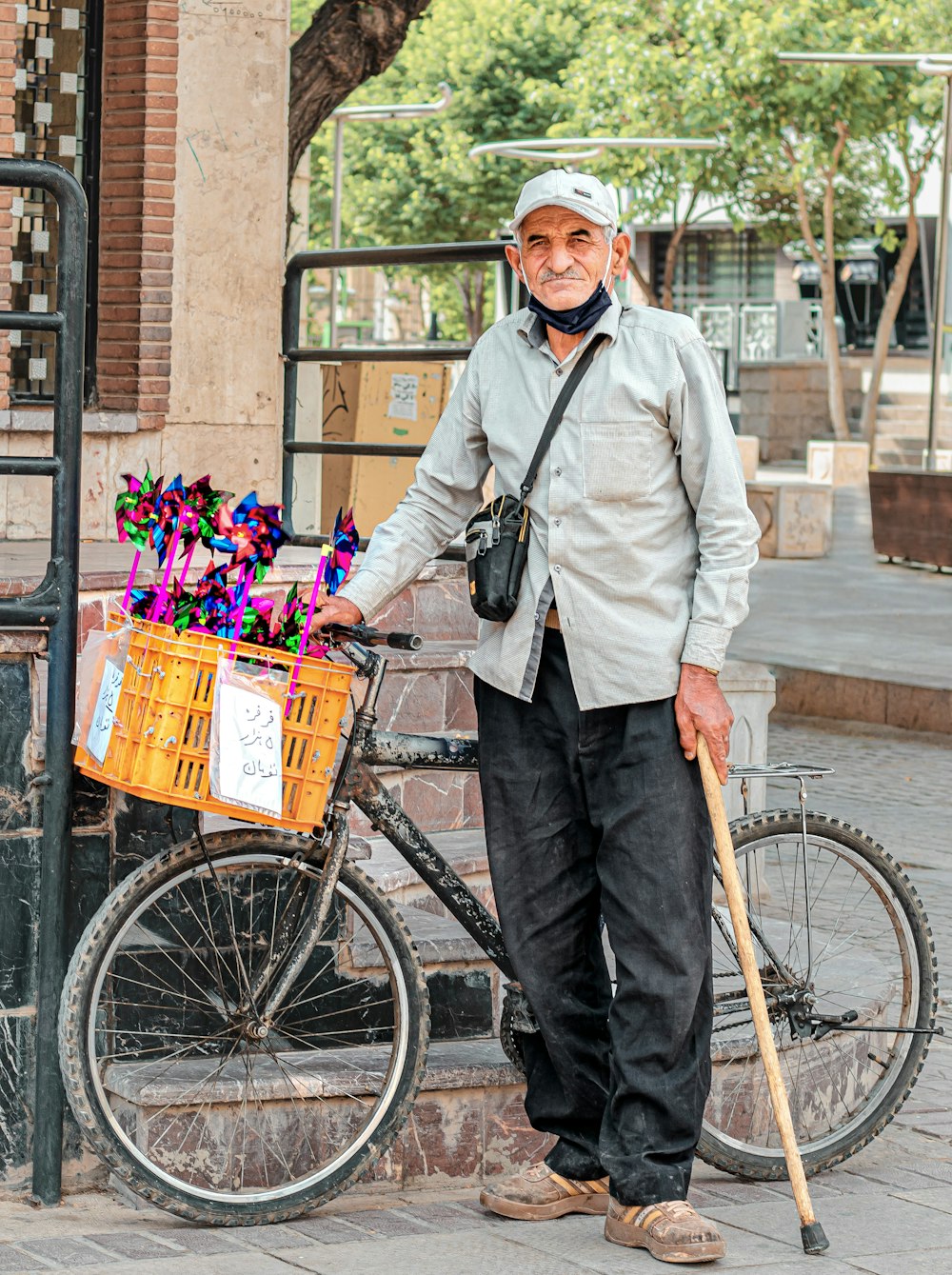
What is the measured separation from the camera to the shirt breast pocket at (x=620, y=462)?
3.83 meters

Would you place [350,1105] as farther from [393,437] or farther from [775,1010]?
[393,437]

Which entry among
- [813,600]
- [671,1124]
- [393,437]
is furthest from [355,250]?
[813,600]

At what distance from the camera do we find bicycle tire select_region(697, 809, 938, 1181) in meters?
4.40

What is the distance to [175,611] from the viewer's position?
12.7ft

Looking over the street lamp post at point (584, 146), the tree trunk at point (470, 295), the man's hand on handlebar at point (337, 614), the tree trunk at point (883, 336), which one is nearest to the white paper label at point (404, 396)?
the man's hand on handlebar at point (337, 614)

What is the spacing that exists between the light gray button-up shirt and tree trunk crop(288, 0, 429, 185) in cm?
764

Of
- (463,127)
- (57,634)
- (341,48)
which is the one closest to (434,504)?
(57,634)

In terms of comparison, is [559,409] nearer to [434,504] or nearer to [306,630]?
[434,504]

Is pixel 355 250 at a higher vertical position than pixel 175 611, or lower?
higher

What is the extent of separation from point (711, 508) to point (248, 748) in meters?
1.00

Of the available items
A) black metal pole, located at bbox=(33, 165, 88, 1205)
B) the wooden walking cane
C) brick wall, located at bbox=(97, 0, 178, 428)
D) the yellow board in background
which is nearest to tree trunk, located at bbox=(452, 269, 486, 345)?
brick wall, located at bbox=(97, 0, 178, 428)

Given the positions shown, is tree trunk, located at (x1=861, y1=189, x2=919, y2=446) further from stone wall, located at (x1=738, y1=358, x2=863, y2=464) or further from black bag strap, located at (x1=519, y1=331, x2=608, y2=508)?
black bag strap, located at (x1=519, y1=331, x2=608, y2=508)

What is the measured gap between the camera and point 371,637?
3.98m

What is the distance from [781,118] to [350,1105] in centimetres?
3034
